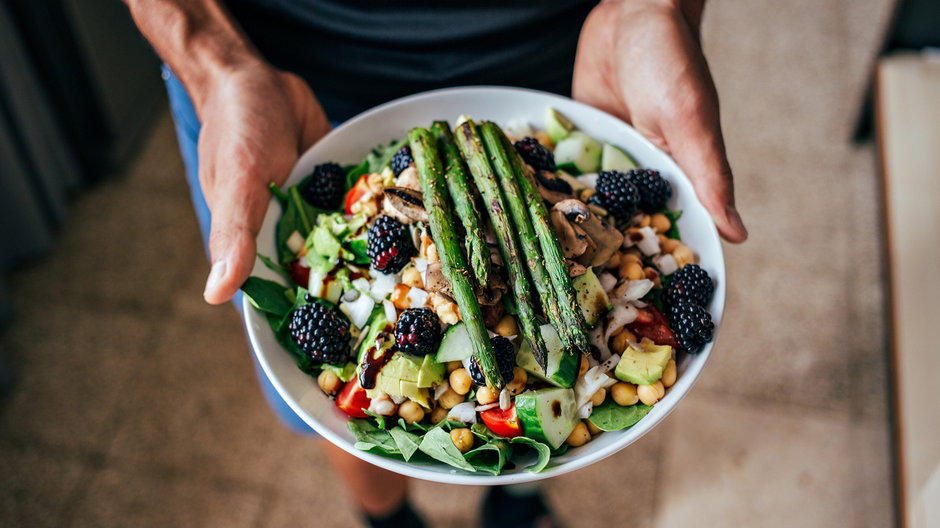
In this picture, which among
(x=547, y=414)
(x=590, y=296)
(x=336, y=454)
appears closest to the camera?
(x=547, y=414)

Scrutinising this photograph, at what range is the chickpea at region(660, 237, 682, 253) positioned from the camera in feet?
5.70

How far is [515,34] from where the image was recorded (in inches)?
80.3

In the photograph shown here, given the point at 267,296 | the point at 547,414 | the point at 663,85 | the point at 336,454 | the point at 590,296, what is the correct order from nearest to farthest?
the point at 547,414, the point at 590,296, the point at 267,296, the point at 663,85, the point at 336,454

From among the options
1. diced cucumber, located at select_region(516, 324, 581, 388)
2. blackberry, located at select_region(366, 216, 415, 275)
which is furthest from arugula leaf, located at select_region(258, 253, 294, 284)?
diced cucumber, located at select_region(516, 324, 581, 388)

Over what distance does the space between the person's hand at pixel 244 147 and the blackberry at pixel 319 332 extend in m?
0.15

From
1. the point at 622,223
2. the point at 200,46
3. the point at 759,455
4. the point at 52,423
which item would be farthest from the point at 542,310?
the point at 52,423

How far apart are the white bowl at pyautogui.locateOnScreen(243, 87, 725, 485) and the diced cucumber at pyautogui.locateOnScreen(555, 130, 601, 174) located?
0.18 feet

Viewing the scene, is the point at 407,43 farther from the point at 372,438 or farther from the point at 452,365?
the point at 372,438

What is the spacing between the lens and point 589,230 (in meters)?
1.63

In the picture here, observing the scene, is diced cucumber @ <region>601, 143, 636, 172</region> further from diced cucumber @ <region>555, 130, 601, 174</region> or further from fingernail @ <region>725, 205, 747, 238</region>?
fingernail @ <region>725, 205, 747, 238</region>

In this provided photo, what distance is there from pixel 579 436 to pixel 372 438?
401 mm

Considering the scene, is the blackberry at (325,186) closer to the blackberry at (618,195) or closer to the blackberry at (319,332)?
the blackberry at (319,332)

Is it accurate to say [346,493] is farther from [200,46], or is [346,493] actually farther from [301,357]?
[200,46]

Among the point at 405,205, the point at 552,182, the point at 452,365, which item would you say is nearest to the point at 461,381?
the point at 452,365
